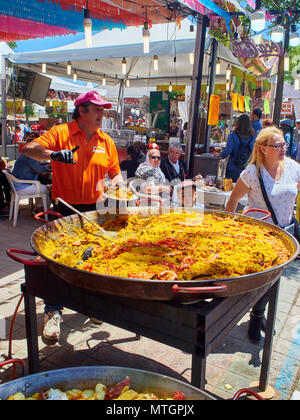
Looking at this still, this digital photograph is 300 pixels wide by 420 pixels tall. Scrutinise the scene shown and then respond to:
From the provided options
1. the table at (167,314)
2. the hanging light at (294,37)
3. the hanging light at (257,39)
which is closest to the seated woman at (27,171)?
the table at (167,314)

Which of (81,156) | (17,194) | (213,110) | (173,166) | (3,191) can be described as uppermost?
(213,110)

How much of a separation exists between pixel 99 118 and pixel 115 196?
91 centimetres

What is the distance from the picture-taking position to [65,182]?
307cm

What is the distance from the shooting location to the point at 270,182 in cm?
319

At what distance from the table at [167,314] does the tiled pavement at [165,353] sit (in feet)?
3.50

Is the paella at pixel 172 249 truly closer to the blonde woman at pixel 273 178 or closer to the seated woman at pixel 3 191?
the blonde woman at pixel 273 178

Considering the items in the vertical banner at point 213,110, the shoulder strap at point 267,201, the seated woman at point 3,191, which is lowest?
the seated woman at point 3,191

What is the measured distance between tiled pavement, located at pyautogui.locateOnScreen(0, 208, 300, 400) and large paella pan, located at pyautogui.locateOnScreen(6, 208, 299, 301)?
122cm

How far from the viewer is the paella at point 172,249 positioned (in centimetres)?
159

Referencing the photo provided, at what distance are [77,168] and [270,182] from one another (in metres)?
1.80

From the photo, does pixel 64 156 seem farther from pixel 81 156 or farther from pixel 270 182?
pixel 270 182

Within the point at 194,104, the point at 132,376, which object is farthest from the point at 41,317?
the point at 194,104

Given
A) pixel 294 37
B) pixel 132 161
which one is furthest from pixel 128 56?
pixel 294 37

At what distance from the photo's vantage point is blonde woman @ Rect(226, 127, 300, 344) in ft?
Result: 10.3
